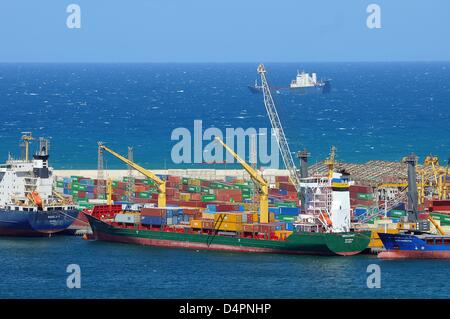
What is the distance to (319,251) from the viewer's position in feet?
262

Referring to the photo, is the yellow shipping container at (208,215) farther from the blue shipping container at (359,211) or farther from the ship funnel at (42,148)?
the ship funnel at (42,148)

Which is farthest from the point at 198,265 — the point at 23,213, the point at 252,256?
the point at 23,213

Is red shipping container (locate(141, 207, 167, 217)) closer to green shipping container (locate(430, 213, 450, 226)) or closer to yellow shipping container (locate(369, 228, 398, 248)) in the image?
yellow shipping container (locate(369, 228, 398, 248))

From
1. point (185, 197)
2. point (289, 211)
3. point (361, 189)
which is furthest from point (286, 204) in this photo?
point (185, 197)

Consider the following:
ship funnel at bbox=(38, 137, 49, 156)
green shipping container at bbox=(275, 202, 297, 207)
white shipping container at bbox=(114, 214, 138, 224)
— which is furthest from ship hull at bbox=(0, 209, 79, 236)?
green shipping container at bbox=(275, 202, 297, 207)

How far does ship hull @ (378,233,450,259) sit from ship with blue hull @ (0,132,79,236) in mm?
24266

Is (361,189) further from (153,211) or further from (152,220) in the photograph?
(152,220)

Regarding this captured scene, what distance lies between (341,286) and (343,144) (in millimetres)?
93687

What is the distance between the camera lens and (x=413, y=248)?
77562 mm

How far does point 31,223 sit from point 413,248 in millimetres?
27183

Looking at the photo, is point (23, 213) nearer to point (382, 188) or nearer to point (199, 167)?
Result: point (382, 188)

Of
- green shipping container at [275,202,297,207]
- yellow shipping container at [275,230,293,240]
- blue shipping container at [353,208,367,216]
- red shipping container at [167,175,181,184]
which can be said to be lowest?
yellow shipping container at [275,230,293,240]

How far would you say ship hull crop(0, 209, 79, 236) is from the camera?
89.7 m
